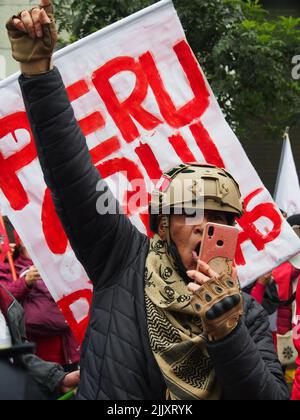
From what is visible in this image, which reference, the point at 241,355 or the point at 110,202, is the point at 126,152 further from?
the point at 241,355

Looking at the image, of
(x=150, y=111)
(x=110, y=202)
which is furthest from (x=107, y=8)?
(x=110, y=202)

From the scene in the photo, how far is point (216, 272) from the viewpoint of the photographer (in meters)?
2.28

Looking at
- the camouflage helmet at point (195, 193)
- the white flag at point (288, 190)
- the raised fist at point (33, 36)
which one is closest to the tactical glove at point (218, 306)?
the camouflage helmet at point (195, 193)

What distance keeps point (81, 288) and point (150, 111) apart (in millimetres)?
906

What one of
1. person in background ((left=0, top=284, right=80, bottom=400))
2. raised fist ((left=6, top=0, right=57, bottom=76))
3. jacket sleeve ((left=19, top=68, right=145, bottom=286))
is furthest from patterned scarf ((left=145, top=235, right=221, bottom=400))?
raised fist ((left=6, top=0, right=57, bottom=76))

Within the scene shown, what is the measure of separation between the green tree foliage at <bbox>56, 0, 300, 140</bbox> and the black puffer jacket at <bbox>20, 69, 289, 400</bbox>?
24.0 feet

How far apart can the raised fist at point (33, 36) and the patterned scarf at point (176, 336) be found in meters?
0.71

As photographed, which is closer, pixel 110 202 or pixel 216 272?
pixel 216 272

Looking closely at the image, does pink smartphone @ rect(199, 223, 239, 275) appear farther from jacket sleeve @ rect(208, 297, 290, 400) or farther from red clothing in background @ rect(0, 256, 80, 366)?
red clothing in background @ rect(0, 256, 80, 366)

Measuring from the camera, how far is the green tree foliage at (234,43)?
9.81 m

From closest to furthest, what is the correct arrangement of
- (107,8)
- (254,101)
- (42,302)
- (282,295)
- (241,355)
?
1. (241,355)
2. (42,302)
3. (282,295)
4. (107,8)
5. (254,101)

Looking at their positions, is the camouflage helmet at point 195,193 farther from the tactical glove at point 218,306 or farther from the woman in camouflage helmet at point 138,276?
the tactical glove at point 218,306

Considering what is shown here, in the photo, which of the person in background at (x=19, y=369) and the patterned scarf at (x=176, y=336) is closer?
the person in background at (x=19, y=369)

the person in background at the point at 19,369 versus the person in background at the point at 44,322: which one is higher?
the person in background at the point at 19,369
